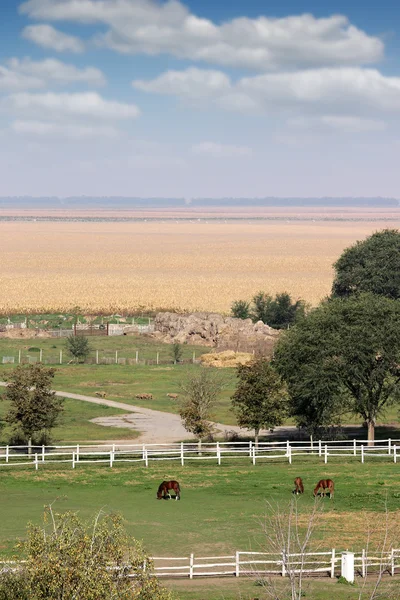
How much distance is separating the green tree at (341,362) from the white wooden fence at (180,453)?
256cm

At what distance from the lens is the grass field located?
3334 cm

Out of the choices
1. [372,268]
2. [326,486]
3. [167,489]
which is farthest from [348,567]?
[372,268]

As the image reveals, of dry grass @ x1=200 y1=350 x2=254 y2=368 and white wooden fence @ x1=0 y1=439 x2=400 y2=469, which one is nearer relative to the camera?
white wooden fence @ x1=0 y1=439 x2=400 y2=469

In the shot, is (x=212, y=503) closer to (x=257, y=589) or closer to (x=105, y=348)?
(x=257, y=589)

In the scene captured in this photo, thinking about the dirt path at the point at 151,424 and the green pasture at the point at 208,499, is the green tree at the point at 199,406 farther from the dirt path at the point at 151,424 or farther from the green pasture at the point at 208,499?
the green pasture at the point at 208,499

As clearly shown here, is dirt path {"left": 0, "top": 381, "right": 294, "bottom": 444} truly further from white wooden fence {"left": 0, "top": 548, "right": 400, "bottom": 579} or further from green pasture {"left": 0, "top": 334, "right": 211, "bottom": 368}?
white wooden fence {"left": 0, "top": 548, "right": 400, "bottom": 579}

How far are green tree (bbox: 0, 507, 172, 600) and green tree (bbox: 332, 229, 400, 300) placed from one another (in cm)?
8572

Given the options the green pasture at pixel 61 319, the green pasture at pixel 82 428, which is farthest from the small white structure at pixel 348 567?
the green pasture at pixel 61 319

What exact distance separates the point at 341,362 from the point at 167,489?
53.3ft

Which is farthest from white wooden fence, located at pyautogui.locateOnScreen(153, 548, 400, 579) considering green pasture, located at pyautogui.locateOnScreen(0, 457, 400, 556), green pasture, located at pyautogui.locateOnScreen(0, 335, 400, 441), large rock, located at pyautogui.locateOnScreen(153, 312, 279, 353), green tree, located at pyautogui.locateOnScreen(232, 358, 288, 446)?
large rock, located at pyautogui.locateOnScreen(153, 312, 279, 353)

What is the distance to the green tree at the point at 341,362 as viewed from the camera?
176ft

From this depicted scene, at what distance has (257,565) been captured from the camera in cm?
3131

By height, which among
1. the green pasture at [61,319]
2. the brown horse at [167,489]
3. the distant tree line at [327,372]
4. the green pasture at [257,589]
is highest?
the distant tree line at [327,372]

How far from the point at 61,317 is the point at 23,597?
301 feet
